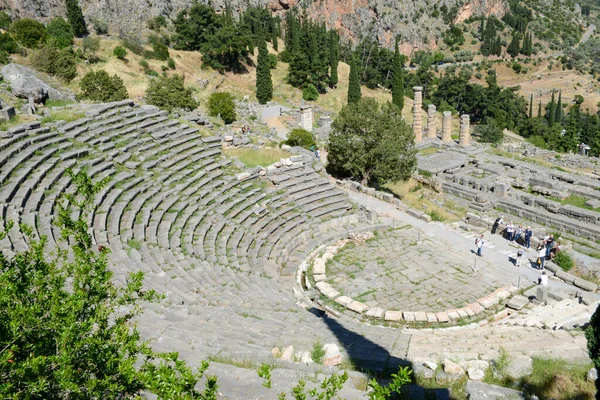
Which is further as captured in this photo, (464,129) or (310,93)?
(310,93)

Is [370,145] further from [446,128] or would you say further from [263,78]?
[263,78]

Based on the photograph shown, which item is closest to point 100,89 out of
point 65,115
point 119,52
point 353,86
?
point 65,115

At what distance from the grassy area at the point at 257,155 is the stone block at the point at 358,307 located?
33.6 feet

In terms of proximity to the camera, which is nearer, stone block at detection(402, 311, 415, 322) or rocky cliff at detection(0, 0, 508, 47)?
stone block at detection(402, 311, 415, 322)

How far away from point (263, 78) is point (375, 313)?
140 ft

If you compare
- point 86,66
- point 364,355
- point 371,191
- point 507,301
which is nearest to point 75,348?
point 364,355

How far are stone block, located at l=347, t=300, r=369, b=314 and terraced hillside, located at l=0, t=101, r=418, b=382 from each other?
1846 mm

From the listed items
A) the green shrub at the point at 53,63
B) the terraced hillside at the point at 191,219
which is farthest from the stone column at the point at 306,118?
the green shrub at the point at 53,63

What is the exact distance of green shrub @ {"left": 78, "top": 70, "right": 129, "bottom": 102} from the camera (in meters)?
32.9

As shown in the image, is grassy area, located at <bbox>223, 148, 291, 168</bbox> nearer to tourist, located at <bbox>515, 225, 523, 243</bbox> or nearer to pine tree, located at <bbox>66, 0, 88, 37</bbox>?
tourist, located at <bbox>515, 225, 523, 243</bbox>

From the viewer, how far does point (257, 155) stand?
2589cm

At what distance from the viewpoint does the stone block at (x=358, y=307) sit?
627 inches

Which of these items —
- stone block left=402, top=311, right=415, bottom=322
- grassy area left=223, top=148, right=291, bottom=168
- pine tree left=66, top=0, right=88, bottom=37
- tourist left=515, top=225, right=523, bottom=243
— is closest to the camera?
stone block left=402, top=311, right=415, bottom=322

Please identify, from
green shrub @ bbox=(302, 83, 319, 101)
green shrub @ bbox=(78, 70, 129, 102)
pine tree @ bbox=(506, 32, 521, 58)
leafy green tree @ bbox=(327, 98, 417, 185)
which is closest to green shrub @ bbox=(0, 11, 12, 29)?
green shrub @ bbox=(78, 70, 129, 102)
